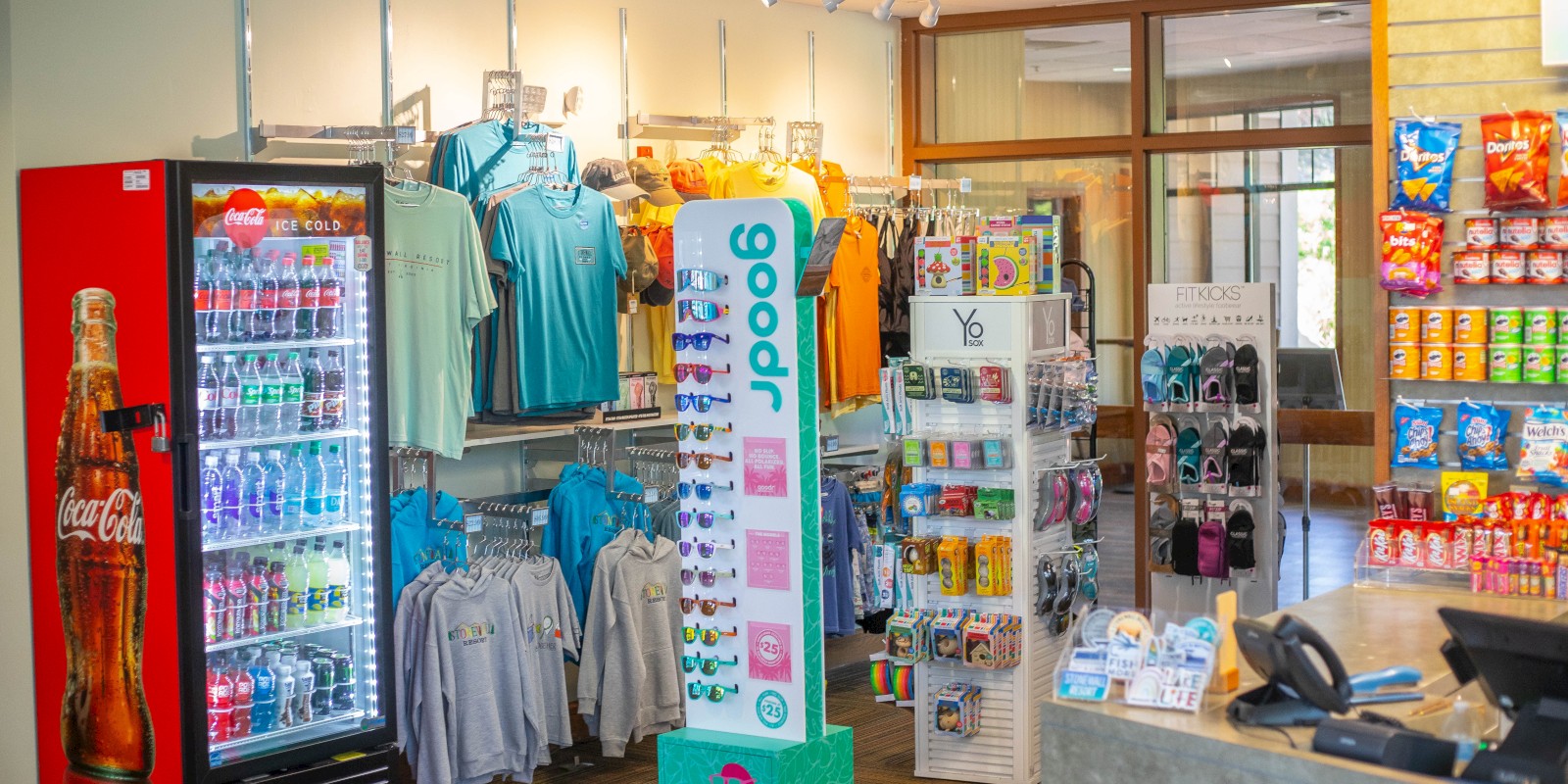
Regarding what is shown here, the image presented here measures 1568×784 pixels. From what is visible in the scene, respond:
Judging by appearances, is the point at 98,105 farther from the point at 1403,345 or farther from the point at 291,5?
the point at 1403,345

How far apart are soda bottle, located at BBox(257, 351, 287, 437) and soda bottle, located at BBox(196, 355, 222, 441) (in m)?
0.14

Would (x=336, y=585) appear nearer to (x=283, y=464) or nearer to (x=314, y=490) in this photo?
(x=314, y=490)

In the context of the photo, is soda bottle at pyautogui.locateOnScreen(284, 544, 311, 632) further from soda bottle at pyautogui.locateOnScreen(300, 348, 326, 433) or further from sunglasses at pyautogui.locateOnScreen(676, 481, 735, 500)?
sunglasses at pyautogui.locateOnScreen(676, 481, 735, 500)

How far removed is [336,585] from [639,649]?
4.43 feet

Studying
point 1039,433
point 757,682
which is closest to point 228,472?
point 757,682

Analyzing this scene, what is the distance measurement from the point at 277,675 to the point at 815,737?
1.73m

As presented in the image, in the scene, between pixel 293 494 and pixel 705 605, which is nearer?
pixel 705 605

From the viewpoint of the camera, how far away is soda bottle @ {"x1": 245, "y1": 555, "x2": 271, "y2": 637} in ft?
15.7

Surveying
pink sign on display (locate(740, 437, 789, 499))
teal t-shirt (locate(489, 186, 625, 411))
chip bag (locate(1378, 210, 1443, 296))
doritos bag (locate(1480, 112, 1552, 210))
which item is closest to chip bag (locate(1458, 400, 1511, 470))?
chip bag (locate(1378, 210, 1443, 296))

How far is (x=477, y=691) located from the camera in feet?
17.6

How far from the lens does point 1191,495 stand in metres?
6.41

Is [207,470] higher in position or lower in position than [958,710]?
higher

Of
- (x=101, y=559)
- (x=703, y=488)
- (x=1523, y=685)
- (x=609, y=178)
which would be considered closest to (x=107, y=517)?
(x=101, y=559)

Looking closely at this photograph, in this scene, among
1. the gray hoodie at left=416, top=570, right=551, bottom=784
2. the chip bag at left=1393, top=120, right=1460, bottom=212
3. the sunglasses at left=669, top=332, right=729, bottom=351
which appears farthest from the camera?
the gray hoodie at left=416, top=570, right=551, bottom=784
